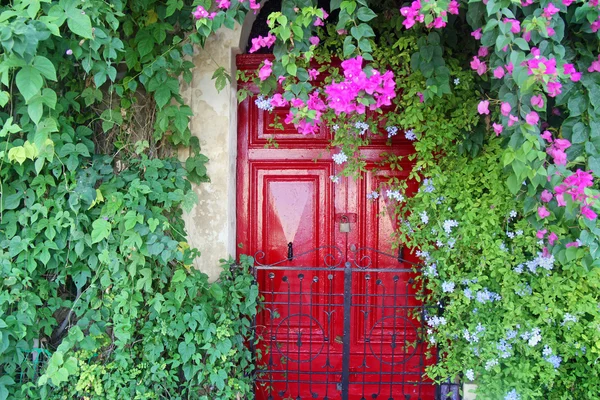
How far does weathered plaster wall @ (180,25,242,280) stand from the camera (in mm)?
3316

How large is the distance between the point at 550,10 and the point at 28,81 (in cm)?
210

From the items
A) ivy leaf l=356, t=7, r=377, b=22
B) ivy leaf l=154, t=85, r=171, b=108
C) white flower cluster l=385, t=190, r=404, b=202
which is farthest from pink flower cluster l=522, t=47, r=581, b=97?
ivy leaf l=154, t=85, r=171, b=108

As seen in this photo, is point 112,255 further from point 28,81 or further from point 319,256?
point 319,256

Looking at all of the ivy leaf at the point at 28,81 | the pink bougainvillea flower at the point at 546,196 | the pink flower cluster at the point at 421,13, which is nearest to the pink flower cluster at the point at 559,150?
the pink bougainvillea flower at the point at 546,196

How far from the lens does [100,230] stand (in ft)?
9.22

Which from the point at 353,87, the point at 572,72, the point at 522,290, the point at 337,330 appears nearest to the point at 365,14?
the point at 353,87

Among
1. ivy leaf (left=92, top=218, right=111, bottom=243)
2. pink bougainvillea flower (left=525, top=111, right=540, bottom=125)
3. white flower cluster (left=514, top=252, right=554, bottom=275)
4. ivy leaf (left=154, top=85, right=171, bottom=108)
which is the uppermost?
ivy leaf (left=154, top=85, right=171, bottom=108)

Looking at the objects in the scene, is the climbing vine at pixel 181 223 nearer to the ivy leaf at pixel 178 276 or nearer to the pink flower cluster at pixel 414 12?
the ivy leaf at pixel 178 276

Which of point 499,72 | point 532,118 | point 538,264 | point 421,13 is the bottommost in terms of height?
point 538,264

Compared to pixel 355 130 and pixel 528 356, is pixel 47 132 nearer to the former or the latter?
pixel 355 130

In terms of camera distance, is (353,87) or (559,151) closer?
(559,151)

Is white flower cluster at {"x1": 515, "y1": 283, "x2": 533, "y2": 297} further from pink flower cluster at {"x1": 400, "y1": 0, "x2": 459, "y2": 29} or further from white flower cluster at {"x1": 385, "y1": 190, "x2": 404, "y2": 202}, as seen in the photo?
pink flower cluster at {"x1": 400, "y1": 0, "x2": 459, "y2": 29}

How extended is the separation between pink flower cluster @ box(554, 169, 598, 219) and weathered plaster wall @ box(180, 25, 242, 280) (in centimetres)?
195

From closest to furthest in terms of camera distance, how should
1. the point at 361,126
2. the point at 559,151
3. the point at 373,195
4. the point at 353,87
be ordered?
the point at 559,151, the point at 353,87, the point at 361,126, the point at 373,195
